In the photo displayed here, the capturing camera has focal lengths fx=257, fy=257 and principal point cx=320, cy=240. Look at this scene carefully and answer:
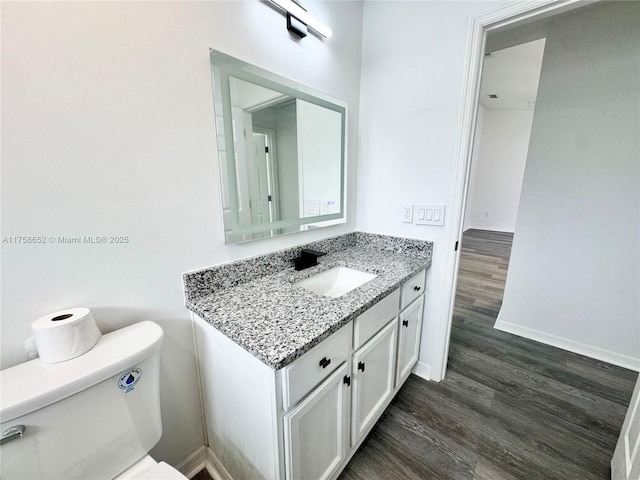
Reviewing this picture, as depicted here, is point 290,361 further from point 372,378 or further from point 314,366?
point 372,378

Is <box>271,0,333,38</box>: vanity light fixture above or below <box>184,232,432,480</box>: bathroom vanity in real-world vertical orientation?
above

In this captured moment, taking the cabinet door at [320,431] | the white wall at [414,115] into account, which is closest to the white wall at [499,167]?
the white wall at [414,115]

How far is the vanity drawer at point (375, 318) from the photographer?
1.06 metres

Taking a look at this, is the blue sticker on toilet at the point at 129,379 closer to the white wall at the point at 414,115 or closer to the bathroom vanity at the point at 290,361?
the bathroom vanity at the point at 290,361

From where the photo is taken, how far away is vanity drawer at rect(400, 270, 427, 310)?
1.42 m

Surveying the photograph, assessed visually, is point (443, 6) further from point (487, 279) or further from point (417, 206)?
point (487, 279)

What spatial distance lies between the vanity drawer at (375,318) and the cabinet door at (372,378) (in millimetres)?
38

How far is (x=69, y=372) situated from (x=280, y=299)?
2.12ft

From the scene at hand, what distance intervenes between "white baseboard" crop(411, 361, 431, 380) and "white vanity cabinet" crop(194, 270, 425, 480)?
21.4 inches

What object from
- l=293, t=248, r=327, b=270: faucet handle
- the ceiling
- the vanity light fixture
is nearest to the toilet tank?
l=293, t=248, r=327, b=270: faucet handle

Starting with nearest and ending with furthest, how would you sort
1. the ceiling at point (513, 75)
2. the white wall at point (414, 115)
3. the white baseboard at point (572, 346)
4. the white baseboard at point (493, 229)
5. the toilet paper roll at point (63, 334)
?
the toilet paper roll at point (63, 334), the white wall at point (414, 115), the white baseboard at point (572, 346), the ceiling at point (513, 75), the white baseboard at point (493, 229)

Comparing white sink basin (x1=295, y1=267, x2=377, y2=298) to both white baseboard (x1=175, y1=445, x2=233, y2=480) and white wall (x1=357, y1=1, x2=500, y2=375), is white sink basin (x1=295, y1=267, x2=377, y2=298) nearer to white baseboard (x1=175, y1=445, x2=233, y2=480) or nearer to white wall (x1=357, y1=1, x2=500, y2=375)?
white wall (x1=357, y1=1, x2=500, y2=375)

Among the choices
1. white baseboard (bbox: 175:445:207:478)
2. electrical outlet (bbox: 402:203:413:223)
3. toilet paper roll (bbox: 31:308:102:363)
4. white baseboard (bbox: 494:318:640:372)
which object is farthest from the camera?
white baseboard (bbox: 494:318:640:372)

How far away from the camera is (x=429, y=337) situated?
172 centimetres
